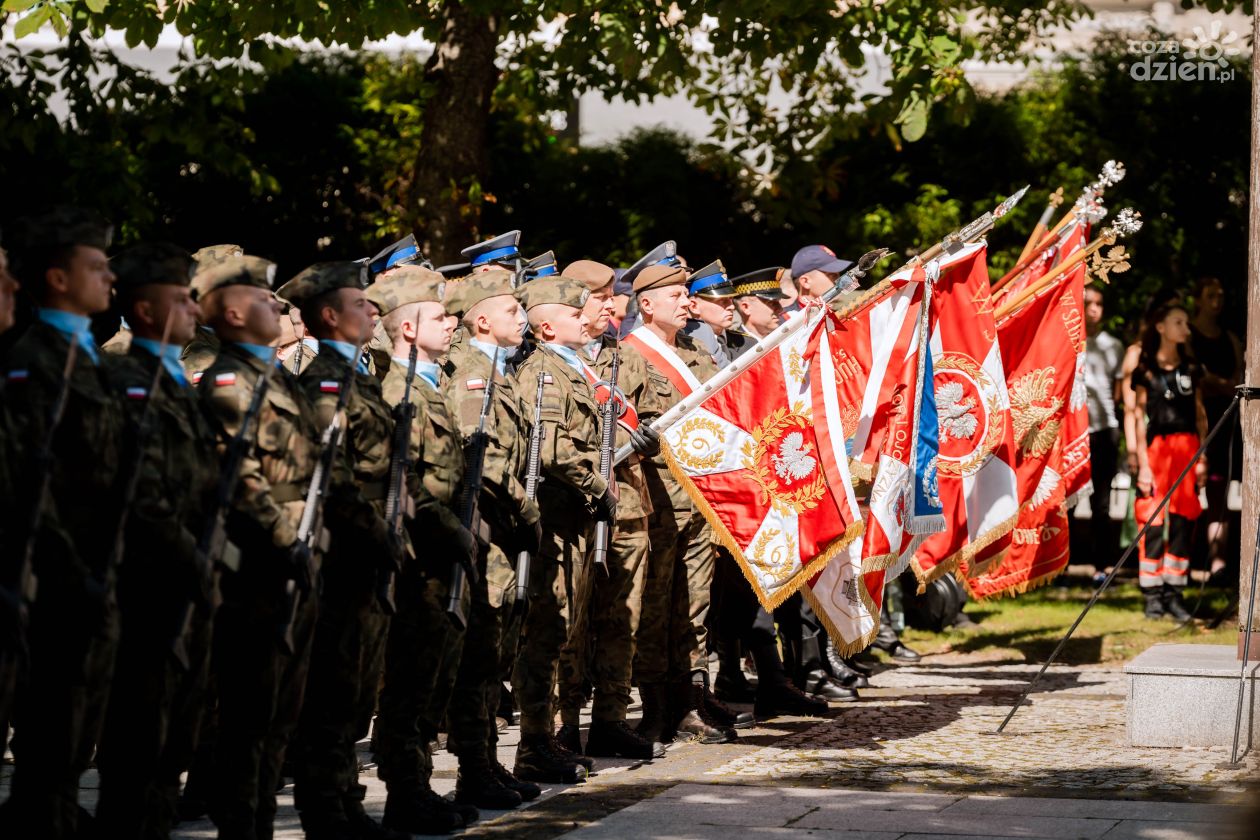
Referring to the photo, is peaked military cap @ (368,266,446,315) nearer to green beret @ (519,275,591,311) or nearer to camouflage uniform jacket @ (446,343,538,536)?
camouflage uniform jacket @ (446,343,538,536)

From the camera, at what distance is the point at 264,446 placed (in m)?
6.09

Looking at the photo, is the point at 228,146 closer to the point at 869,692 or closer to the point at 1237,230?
the point at 869,692

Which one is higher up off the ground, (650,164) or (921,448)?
(650,164)

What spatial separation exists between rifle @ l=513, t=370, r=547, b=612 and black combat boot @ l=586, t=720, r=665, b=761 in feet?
4.32

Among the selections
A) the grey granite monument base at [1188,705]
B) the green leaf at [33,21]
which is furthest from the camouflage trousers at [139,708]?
the green leaf at [33,21]

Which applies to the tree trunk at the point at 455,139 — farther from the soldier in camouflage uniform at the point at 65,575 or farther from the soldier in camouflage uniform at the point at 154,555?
the soldier in camouflage uniform at the point at 65,575

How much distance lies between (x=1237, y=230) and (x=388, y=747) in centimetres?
1375

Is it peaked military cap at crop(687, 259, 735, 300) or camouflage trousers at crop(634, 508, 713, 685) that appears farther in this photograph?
peaked military cap at crop(687, 259, 735, 300)

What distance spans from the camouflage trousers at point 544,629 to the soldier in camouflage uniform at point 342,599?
1.60 meters

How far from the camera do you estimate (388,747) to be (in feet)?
23.2

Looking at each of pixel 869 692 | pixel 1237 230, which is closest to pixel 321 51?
pixel 1237 230

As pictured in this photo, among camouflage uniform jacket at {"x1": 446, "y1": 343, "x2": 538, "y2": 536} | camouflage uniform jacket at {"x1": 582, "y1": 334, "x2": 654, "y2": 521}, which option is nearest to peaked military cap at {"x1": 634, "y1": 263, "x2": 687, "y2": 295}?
camouflage uniform jacket at {"x1": 582, "y1": 334, "x2": 654, "y2": 521}

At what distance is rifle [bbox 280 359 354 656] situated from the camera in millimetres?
5984

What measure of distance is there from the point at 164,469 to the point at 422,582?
1785mm
